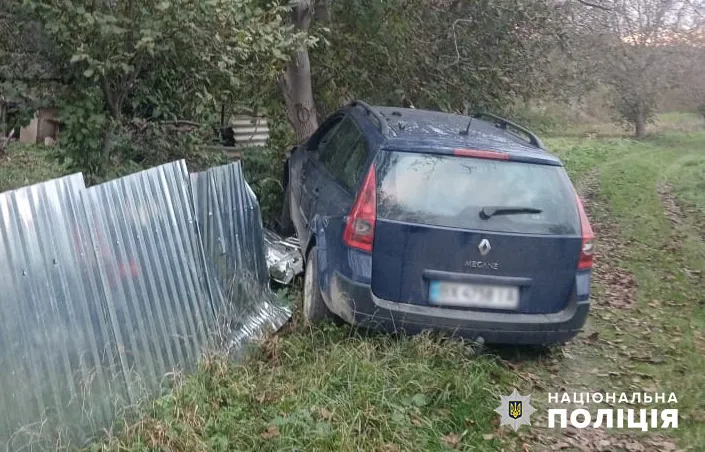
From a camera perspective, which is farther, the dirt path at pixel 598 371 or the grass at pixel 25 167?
the grass at pixel 25 167

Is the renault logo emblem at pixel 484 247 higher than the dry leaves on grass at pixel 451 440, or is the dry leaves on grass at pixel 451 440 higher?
the renault logo emblem at pixel 484 247

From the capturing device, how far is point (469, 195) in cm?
493

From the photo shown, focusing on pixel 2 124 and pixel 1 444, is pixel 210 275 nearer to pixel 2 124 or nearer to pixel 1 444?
pixel 1 444

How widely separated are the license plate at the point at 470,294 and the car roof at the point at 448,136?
3.18 ft

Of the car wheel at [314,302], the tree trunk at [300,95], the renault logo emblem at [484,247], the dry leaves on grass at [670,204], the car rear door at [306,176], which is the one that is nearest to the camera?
the renault logo emblem at [484,247]

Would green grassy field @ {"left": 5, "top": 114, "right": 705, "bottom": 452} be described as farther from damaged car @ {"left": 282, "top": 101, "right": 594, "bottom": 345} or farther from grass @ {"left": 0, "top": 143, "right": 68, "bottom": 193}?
grass @ {"left": 0, "top": 143, "right": 68, "bottom": 193}

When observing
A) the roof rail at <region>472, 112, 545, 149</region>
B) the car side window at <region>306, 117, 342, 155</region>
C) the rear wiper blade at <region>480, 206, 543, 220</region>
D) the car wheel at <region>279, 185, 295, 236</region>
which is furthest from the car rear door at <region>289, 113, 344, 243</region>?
the rear wiper blade at <region>480, 206, 543, 220</region>

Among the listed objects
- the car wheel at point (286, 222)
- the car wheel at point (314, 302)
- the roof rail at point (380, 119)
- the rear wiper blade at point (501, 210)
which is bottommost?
the car wheel at point (286, 222)

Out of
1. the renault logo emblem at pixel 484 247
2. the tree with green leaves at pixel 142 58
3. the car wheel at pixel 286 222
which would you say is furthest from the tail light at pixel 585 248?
the car wheel at pixel 286 222

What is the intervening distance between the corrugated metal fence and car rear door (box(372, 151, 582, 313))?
4.33 ft

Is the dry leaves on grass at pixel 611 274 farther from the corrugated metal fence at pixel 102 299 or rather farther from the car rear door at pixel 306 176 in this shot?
the corrugated metal fence at pixel 102 299

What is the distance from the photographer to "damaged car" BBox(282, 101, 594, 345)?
15.7 feet

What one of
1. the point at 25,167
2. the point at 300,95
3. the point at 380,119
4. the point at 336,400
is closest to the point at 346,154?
the point at 380,119

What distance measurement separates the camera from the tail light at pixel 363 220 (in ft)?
15.7
